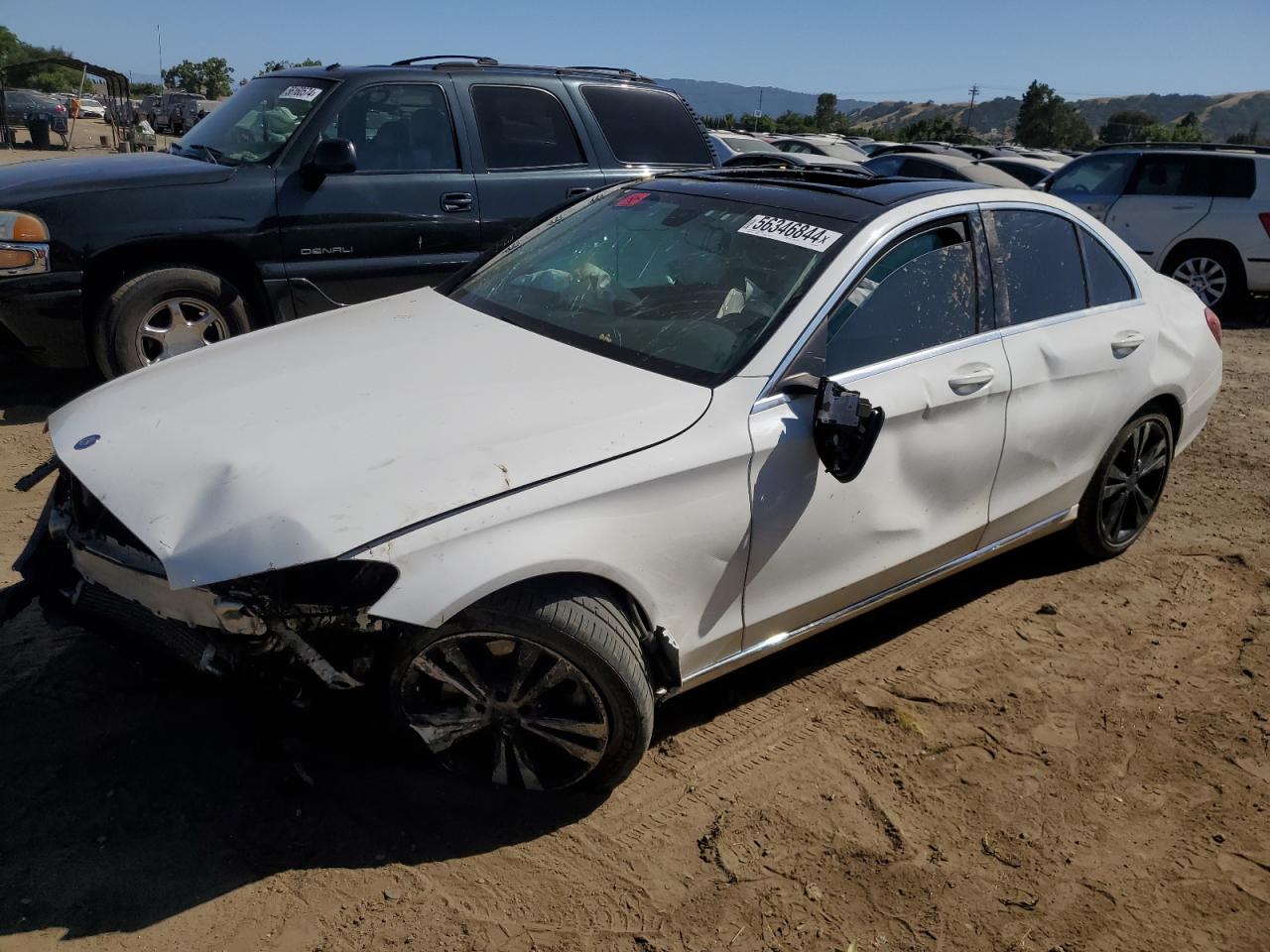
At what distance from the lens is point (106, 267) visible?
5254mm

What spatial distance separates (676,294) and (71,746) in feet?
7.43

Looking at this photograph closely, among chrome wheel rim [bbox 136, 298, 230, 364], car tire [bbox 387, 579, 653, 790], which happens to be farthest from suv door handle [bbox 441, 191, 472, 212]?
car tire [bbox 387, 579, 653, 790]

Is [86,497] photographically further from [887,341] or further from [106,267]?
[106,267]

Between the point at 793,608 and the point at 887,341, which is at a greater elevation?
the point at 887,341

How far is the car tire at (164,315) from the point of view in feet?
17.2

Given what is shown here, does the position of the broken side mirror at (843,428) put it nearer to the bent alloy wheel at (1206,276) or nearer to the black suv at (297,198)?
the black suv at (297,198)

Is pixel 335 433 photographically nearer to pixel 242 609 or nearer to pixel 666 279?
pixel 242 609

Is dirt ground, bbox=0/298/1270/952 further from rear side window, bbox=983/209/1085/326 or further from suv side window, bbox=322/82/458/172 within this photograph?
suv side window, bbox=322/82/458/172

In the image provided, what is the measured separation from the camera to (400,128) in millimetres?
5930

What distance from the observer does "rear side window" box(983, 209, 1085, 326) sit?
11.8 ft

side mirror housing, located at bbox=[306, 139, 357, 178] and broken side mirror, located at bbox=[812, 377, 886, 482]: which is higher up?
side mirror housing, located at bbox=[306, 139, 357, 178]

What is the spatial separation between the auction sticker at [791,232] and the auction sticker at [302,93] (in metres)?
3.57

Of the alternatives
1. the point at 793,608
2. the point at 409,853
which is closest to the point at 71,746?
→ the point at 409,853

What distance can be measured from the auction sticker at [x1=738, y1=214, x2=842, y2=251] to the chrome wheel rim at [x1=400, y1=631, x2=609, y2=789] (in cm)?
156
